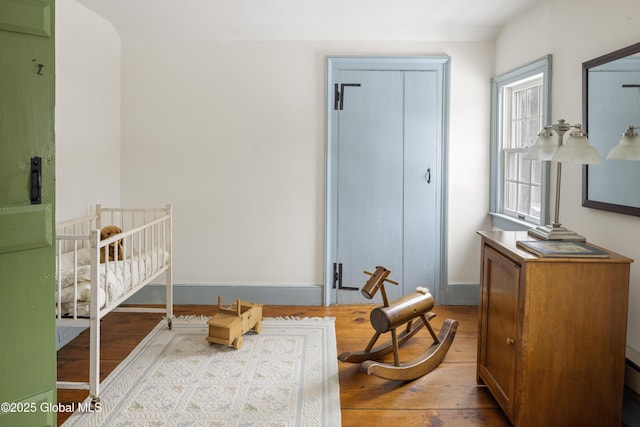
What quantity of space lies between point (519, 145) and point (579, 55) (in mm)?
1070

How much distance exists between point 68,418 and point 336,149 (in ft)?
8.28

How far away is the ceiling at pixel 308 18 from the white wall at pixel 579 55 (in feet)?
0.90

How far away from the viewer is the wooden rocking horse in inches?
102

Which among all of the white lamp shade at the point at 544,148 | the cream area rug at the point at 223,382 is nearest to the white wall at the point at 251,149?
the cream area rug at the point at 223,382

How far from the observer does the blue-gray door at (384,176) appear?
12.8ft

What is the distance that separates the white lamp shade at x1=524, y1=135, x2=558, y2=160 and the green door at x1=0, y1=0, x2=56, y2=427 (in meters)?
1.98

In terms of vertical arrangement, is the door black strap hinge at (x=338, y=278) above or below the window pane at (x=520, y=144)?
below

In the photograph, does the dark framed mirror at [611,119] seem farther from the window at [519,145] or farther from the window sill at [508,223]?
the window sill at [508,223]

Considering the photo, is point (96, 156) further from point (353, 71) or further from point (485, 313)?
point (485, 313)

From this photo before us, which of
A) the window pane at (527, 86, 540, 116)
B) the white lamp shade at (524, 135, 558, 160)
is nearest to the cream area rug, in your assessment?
the white lamp shade at (524, 135, 558, 160)

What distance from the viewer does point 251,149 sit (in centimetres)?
393

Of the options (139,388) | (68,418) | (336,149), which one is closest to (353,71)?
(336,149)

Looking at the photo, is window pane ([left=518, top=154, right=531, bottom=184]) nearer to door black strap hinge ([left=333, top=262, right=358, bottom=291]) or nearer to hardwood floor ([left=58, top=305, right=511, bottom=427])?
hardwood floor ([left=58, top=305, right=511, bottom=427])

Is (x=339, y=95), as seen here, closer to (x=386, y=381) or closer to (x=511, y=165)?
(x=511, y=165)
